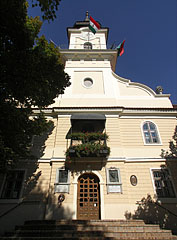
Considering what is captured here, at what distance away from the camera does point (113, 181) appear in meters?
9.65

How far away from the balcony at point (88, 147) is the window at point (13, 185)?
334 cm

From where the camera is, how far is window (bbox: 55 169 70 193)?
937 cm

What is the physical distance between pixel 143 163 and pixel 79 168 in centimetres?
439

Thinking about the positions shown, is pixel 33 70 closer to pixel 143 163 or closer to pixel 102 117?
pixel 102 117

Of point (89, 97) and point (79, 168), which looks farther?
point (89, 97)

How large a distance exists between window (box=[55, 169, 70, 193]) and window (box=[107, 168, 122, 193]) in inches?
101

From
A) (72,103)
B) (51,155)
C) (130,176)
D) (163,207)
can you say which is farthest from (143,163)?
(72,103)

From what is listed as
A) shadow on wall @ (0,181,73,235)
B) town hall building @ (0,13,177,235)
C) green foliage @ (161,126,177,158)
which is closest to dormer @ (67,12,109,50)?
town hall building @ (0,13,177,235)

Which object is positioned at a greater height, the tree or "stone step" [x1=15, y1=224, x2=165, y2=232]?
the tree

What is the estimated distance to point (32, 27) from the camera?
756 centimetres

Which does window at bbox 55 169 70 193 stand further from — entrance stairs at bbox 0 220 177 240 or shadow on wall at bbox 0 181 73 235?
entrance stairs at bbox 0 220 177 240

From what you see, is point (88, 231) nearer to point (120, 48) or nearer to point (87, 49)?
point (87, 49)

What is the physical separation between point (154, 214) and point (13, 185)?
8773mm

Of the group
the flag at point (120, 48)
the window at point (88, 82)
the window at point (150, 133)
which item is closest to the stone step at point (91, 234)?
the window at point (150, 133)
